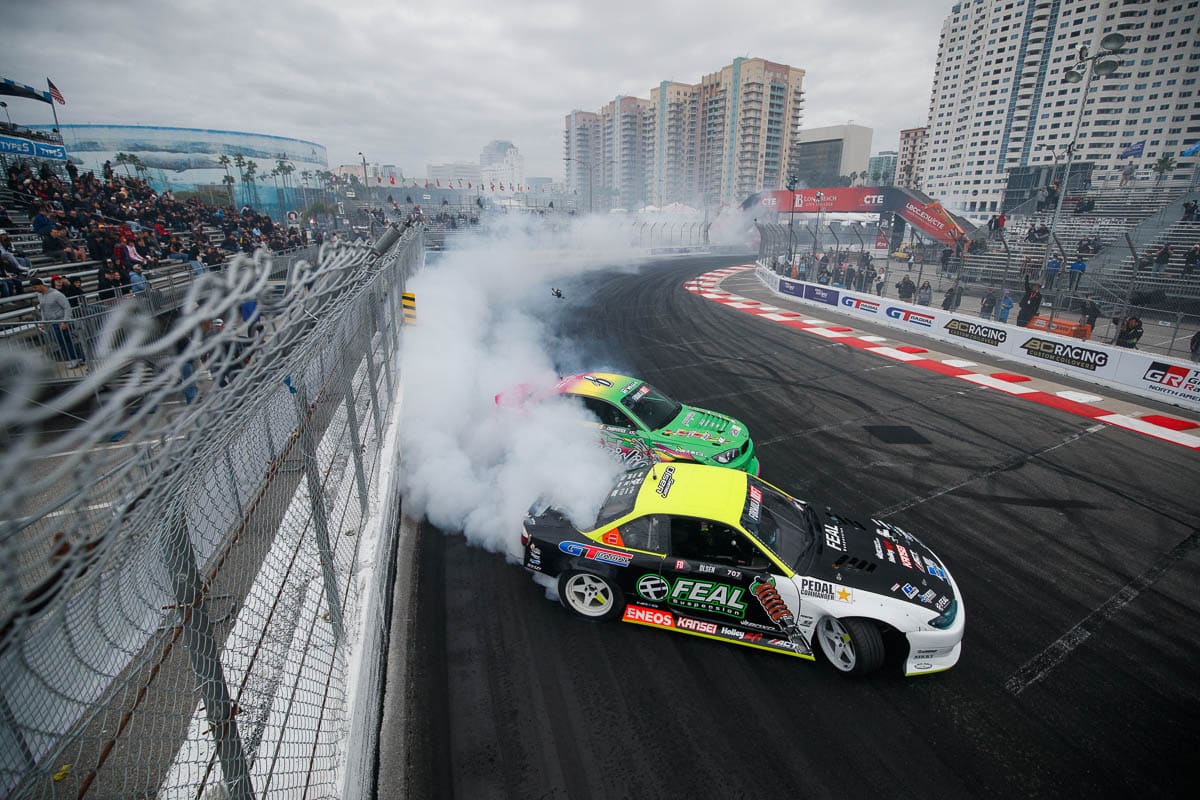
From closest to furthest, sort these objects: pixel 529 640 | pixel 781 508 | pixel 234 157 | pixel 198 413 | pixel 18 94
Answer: pixel 198 413
pixel 529 640
pixel 781 508
pixel 18 94
pixel 234 157

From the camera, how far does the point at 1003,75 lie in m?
121

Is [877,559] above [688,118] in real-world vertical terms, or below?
below

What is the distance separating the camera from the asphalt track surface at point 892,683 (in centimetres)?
406

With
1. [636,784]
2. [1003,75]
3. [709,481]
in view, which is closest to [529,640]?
[636,784]

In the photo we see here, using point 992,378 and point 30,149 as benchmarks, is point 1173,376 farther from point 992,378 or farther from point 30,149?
point 30,149

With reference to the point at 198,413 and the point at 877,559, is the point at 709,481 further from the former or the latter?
the point at 198,413

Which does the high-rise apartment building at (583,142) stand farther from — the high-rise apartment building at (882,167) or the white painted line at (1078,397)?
the white painted line at (1078,397)

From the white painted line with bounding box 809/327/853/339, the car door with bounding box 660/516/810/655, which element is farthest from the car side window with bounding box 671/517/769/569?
the white painted line with bounding box 809/327/853/339

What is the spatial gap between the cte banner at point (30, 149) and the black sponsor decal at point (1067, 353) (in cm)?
3331

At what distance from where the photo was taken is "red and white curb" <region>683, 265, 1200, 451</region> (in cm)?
1045

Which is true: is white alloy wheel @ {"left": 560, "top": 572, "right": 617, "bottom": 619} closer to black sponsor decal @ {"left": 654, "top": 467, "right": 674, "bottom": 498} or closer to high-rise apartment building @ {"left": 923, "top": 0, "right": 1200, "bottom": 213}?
black sponsor decal @ {"left": 654, "top": 467, "right": 674, "bottom": 498}

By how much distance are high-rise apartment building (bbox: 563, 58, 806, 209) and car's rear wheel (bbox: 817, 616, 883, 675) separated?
10398 cm

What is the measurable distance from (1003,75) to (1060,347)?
145 metres

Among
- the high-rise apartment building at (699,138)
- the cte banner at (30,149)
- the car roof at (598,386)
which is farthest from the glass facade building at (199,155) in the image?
the car roof at (598,386)
